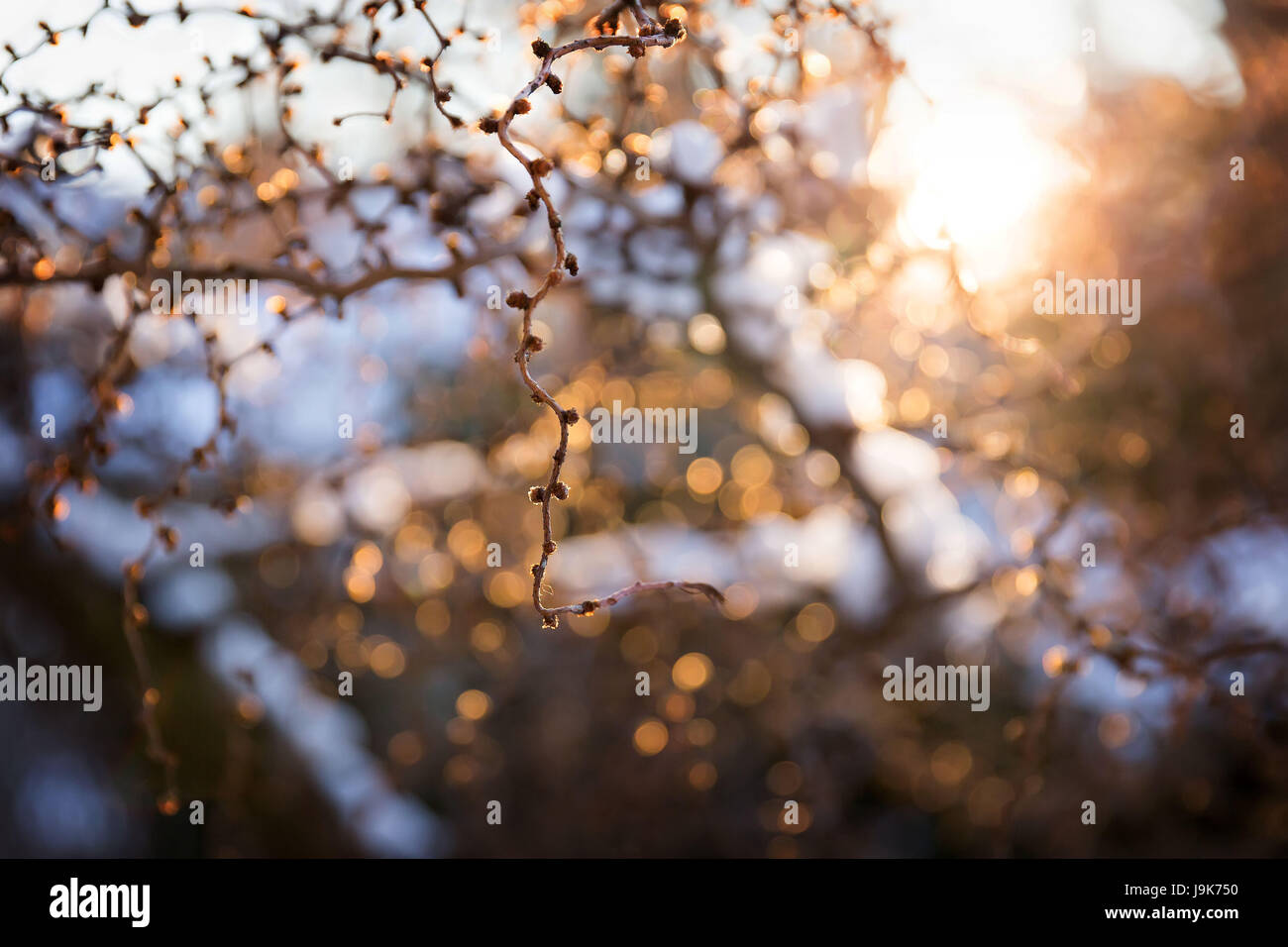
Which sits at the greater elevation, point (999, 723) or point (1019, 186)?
point (1019, 186)

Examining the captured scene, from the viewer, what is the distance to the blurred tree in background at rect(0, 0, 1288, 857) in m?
A: 1.79

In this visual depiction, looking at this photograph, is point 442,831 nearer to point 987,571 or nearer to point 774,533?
point 774,533

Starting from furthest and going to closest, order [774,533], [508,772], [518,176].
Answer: [508,772]
[774,533]
[518,176]

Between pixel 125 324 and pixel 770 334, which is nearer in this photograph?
pixel 125 324

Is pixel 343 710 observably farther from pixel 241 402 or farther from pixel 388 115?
pixel 388 115

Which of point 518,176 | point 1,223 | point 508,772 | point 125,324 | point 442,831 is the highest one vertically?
point 518,176

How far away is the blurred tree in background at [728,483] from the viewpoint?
1.79 m

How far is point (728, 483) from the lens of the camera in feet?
9.37

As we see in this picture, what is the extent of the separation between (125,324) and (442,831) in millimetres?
2467

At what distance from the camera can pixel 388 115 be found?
3.17ft

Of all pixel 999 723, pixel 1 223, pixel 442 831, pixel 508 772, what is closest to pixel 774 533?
pixel 999 723

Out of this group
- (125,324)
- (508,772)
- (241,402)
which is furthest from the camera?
(508,772)
